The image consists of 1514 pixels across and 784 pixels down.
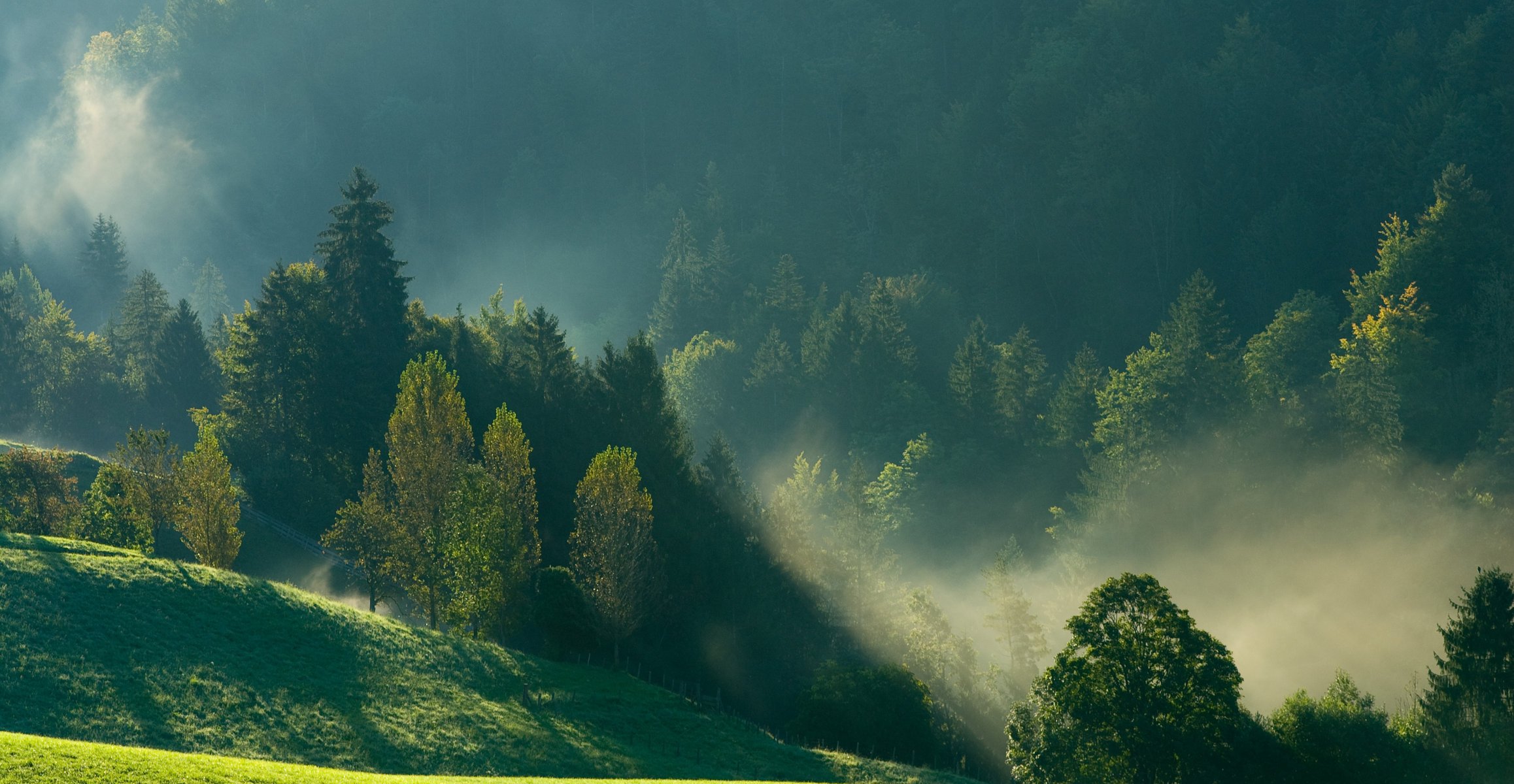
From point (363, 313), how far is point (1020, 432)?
2819 inches

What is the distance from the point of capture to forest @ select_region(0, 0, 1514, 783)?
69.8 metres

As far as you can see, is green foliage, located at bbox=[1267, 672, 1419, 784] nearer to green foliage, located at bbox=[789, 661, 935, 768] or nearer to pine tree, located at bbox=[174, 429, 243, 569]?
green foliage, located at bbox=[789, 661, 935, 768]

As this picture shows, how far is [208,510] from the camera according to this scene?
233ft

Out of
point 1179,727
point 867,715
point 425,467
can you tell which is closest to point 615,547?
point 425,467

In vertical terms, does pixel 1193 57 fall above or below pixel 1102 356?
above

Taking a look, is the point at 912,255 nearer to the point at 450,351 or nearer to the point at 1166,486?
the point at 1166,486

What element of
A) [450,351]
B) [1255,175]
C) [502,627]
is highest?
[1255,175]

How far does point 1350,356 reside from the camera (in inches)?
4213

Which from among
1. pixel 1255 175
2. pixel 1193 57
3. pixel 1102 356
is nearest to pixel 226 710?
pixel 1102 356

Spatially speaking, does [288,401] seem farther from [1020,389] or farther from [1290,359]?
[1290,359]

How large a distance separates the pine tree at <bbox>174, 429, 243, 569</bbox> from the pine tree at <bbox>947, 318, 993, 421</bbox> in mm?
87605

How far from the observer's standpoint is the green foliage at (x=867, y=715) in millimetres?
68125

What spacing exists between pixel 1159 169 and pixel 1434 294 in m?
56.8

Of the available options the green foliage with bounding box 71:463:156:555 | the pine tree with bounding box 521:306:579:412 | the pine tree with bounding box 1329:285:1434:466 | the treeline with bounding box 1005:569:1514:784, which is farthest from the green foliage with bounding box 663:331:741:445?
the treeline with bounding box 1005:569:1514:784
